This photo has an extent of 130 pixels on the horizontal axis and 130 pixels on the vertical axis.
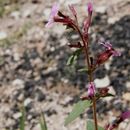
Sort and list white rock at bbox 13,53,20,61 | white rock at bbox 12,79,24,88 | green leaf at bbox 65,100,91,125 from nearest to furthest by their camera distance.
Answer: green leaf at bbox 65,100,91,125 < white rock at bbox 12,79,24,88 < white rock at bbox 13,53,20,61

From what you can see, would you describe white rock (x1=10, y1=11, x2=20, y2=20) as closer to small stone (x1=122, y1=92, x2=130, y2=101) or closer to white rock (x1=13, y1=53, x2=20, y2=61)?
white rock (x1=13, y1=53, x2=20, y2=61)

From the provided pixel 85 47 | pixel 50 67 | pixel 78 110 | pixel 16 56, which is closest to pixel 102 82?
pixel 50 67

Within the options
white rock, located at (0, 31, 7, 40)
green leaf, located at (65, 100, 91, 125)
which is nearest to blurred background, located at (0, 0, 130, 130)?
white rock, located at (0, 31, 7, 40)

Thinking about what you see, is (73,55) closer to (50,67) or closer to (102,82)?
(102,82)

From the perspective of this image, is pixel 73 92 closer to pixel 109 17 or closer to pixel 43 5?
pixel 109 17

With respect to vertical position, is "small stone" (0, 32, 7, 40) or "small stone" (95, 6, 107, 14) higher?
"small stone" (95, 6, 107, 14)

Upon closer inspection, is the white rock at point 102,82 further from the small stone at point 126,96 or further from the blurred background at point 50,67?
the small stone at point 126,96

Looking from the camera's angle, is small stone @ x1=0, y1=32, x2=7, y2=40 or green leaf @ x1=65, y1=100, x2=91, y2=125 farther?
small stone @ x1=0, y1=32, x2=7, y2=40

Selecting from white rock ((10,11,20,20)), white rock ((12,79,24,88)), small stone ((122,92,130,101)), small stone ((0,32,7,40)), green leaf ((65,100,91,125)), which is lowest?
small stone ((122,92,130,101))

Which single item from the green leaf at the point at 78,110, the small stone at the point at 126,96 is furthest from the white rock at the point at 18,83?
the green leaf at the point at 78,110
